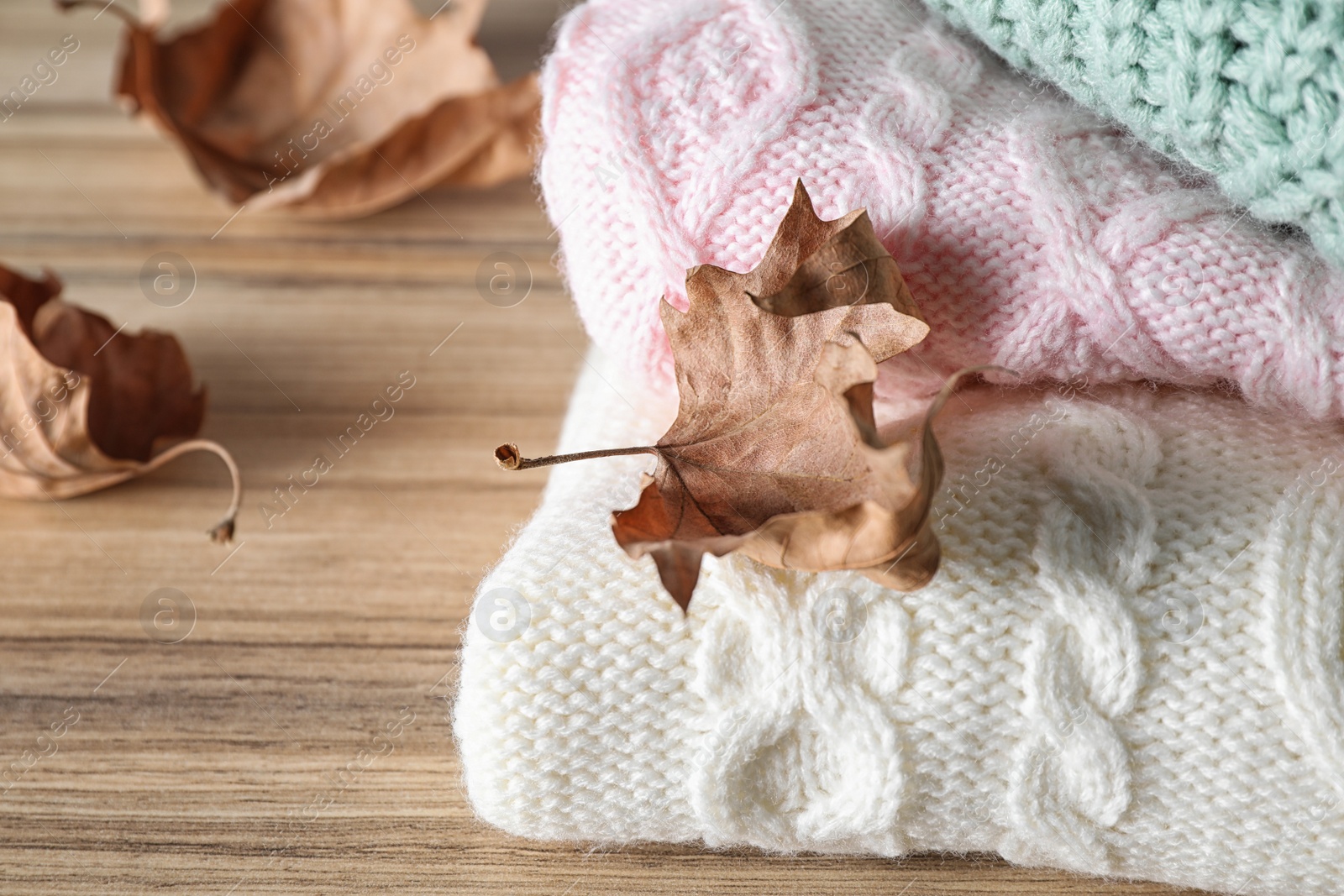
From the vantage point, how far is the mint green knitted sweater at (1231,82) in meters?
0.36

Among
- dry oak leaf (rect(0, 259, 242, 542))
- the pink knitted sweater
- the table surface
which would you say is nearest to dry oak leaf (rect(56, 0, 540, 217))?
the table surface

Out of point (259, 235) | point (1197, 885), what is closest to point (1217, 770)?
point (1197, 885)

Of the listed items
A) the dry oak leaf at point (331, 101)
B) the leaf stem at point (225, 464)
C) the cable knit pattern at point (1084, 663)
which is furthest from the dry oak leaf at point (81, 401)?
the cable knit pattern at point (1084, 663)

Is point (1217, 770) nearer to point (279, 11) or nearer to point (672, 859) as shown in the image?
point (672, 859)

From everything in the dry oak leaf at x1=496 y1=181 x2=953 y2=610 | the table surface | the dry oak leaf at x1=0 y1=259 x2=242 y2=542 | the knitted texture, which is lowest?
the table surface

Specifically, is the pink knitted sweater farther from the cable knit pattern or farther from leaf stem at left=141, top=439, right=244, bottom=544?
leaf stem at left=141, top=439, right=244, bottom=544

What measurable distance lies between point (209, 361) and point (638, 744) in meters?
0.45

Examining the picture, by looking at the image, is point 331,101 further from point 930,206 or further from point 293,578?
point 930,206

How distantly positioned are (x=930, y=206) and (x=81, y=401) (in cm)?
43

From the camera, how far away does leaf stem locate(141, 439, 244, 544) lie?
0.56 m

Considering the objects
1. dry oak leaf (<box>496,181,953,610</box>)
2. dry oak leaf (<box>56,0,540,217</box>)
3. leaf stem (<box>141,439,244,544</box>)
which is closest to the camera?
dry oak leaf (<box>496,181,953,610</box>)

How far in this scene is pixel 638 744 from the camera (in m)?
0.40

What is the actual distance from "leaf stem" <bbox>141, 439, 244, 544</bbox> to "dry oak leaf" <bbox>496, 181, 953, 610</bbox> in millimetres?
240

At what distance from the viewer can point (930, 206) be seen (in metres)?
0.42
